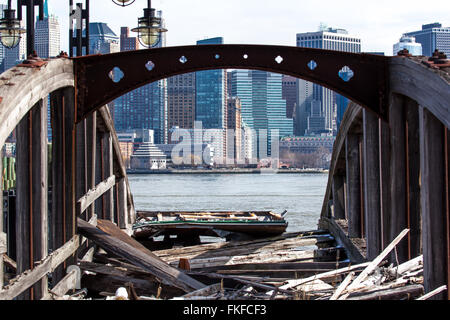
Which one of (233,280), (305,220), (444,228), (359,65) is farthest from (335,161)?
(305,220)

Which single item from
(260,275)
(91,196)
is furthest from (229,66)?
(260,275)

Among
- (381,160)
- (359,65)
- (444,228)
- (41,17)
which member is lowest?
(444,228)

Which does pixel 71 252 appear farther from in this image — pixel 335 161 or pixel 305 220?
pixel 305 220

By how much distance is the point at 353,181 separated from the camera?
13.6 meters

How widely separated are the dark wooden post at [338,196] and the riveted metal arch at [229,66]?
6420 millimetres

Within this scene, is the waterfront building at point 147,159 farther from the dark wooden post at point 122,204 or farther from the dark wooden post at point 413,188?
the dark wooden post at point 413,188

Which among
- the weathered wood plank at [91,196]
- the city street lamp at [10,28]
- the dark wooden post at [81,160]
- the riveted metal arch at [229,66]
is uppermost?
the city street lamp at [10,28]

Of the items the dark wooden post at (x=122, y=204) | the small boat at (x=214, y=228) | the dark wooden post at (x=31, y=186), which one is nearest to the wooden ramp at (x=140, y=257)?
the dark wooden post at (x=31, y=186)

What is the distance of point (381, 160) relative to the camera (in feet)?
33.0

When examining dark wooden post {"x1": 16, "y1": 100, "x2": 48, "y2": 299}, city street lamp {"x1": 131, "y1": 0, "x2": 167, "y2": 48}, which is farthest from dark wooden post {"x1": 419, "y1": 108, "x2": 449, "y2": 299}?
city street lamp {"x1": 131, "y1": 0, "x2": 167, "y2": 48}

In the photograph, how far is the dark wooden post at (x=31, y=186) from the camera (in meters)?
8.56

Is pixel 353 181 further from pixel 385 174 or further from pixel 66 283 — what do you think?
pixel 66 283

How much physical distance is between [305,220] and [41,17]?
101ft

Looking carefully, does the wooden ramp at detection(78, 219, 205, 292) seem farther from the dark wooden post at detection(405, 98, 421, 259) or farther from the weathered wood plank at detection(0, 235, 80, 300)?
the dark wooden post at detection(405, 98, 421, 259)
